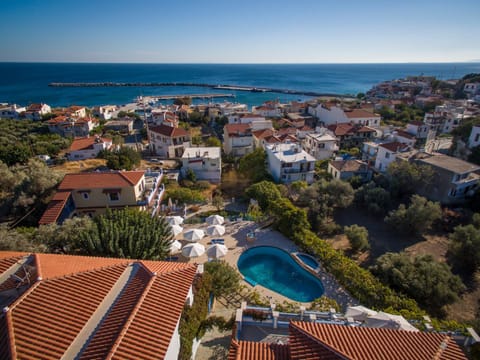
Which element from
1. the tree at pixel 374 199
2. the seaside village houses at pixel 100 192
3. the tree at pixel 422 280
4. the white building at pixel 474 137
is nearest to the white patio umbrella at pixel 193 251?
the seaside village houses at pixel 100 192

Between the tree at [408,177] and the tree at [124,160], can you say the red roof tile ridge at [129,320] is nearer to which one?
the tree at [124,160]

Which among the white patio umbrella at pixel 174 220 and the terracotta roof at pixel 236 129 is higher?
the terracotta roof at pixel 236 129

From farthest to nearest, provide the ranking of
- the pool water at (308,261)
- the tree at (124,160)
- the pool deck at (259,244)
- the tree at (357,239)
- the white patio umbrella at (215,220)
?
the tree at (124,160)
the white patio umbrella at (215,220)
the tree at (357,239)
the pool water at (308,261)
the pool deck at (259,244)

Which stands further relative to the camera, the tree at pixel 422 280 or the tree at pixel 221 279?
the tree at pixel 422 280

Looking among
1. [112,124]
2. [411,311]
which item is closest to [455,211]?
[411,311]

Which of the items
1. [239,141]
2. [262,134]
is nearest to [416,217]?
[262,134]
